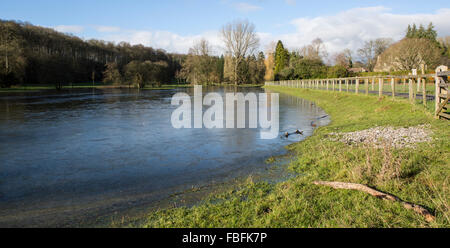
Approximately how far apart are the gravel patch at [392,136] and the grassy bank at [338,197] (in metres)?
0.48

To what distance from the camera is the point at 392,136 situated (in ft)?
28.3

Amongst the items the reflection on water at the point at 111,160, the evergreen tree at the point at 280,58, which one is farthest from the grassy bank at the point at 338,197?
the evergreen tree at the point at 280,58

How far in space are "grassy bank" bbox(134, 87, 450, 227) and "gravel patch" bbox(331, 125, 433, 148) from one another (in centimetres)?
48

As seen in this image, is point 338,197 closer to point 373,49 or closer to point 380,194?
point 380,194

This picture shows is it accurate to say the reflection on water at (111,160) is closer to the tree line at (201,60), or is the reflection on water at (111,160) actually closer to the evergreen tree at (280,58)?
the tree line at (201,60)

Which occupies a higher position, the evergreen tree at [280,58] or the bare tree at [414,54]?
the evergreen tree at [280,58]

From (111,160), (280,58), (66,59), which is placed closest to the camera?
(111,160)

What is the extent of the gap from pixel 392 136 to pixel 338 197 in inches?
189

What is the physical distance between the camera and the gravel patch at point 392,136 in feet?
25.1

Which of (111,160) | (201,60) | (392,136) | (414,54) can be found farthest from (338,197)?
(201,60)

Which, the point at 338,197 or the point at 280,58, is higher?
the point at 280,58

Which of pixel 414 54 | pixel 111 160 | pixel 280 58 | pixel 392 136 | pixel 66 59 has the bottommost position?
pixel 111 160
